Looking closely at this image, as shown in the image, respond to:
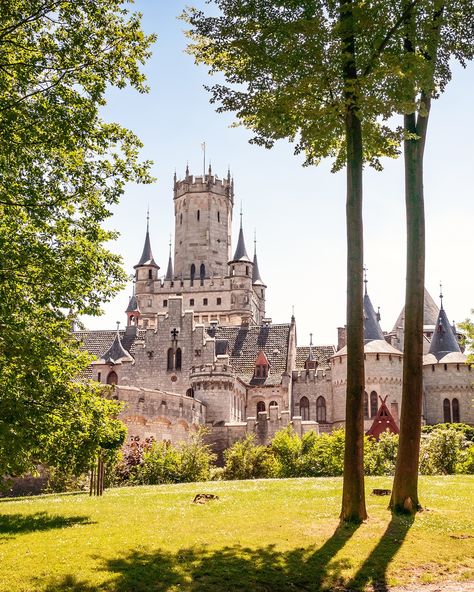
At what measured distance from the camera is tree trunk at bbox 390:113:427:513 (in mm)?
13367

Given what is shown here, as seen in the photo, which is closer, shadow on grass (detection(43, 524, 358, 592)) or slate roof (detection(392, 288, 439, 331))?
shadow on grass (detection(43, 524, 358, 592))

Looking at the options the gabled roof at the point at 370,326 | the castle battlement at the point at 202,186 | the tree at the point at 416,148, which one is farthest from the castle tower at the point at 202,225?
the tree at the point at 416,148

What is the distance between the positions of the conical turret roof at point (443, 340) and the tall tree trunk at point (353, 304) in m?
38.1

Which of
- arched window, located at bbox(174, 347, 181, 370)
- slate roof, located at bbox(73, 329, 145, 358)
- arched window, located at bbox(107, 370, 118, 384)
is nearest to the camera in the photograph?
arched window, located at bbox(174, 347, 181, 370)

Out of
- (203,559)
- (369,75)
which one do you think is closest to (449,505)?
(203,559)

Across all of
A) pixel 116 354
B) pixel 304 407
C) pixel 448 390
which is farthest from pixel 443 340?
pixel 116 354

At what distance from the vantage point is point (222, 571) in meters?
9.63

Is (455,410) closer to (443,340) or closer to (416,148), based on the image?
(443,340)

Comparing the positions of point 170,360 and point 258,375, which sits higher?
point 170,360

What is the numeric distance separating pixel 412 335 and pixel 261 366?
3426cm

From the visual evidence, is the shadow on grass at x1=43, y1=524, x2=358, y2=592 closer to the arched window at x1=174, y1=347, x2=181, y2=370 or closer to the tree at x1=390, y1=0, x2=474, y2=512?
the tree at x1=390, y1=0, x2=474, y2=512

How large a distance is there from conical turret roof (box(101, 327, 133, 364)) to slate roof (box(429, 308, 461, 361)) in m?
21.5

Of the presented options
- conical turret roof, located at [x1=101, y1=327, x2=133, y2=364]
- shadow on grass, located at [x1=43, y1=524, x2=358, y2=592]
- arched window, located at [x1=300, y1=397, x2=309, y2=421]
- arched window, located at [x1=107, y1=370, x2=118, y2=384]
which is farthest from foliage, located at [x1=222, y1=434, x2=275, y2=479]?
arched window, located at [x1=300, y1=397, x2=309, y2=421]

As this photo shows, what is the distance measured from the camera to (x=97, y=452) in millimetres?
13906
